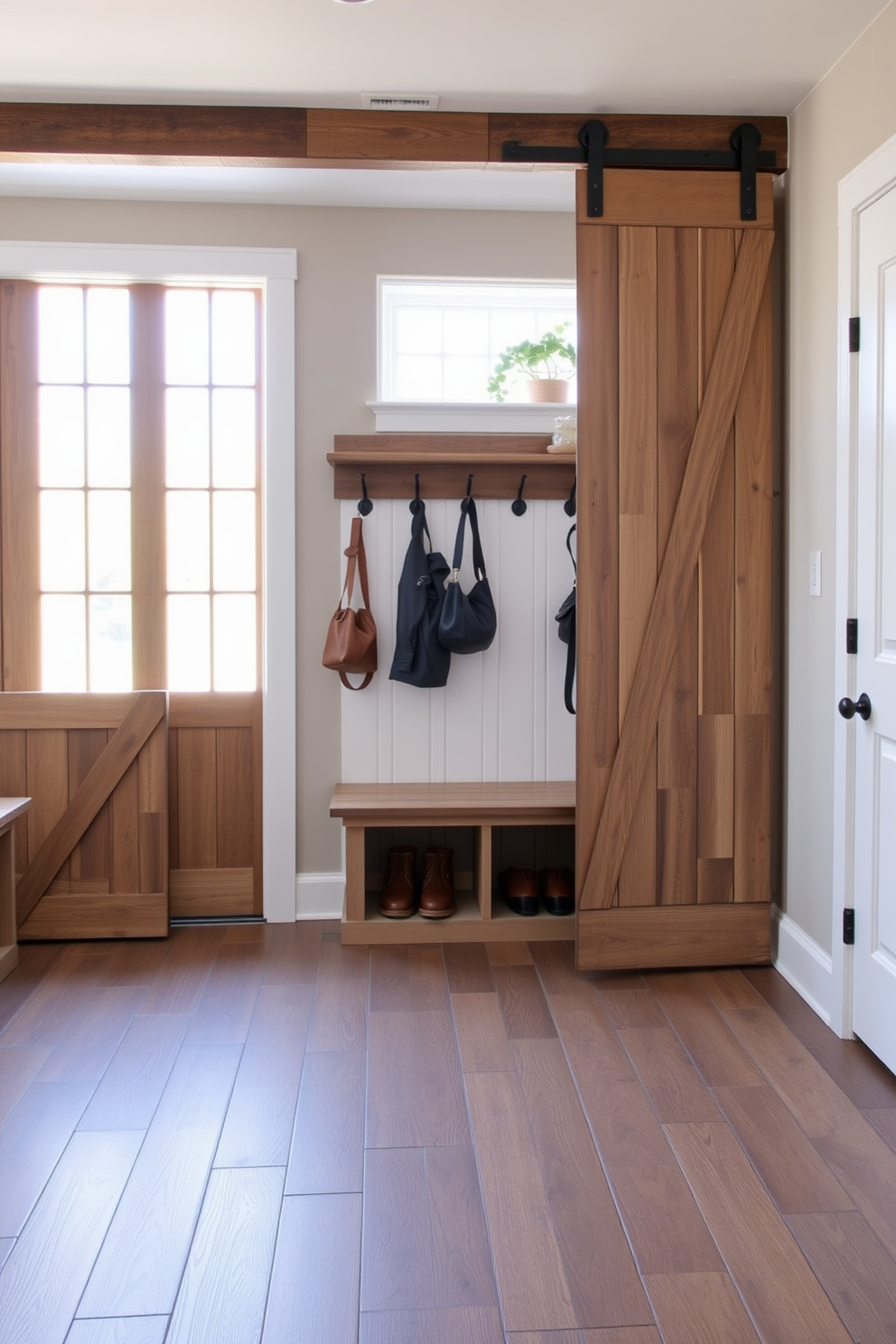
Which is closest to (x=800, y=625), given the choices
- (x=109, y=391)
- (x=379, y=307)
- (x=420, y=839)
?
(x=420, y=839)

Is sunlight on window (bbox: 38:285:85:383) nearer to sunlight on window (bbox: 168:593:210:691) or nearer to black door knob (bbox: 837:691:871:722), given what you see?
sunlight on window (bbox: 168:593:210:691)

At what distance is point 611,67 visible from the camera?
108 inches

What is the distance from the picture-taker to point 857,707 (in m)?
2.60

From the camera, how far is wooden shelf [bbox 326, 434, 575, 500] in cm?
357

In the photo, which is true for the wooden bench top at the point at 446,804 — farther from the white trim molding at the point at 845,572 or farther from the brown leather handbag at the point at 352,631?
the white trim molding at the point at 845,572

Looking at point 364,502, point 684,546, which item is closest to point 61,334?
point 364,502

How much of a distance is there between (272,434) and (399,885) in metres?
1.57

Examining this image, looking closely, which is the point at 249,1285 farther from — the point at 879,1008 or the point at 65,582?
the point at 65,582

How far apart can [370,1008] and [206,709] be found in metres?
1.26

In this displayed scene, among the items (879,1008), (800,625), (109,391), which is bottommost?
(879,1008)

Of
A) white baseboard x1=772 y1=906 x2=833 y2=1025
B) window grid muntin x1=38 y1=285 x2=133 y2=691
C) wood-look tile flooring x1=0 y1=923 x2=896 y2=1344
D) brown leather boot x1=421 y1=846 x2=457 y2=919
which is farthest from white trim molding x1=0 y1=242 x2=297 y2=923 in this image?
white baseboard x1=772 y1=906 x2=833 y2=1025

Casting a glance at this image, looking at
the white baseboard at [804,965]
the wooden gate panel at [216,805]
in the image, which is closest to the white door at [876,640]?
the white baseboard at [804,965]

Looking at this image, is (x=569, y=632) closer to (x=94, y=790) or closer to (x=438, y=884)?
(x=438, y=884)

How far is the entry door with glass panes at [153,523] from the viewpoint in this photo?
3588 millimetres
